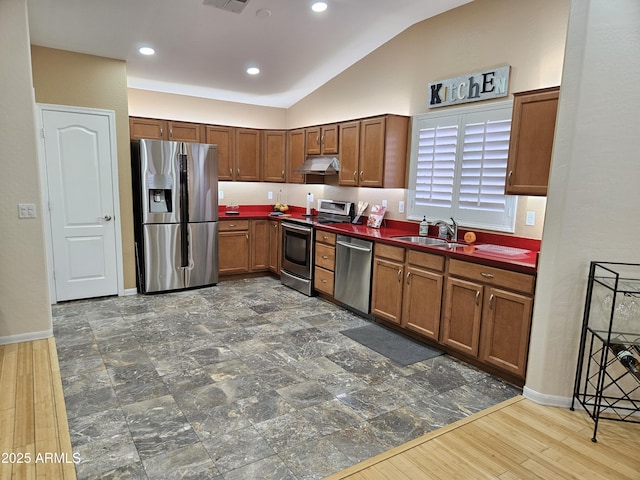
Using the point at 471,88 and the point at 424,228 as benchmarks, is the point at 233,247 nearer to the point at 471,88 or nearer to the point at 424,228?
the point at 424,228

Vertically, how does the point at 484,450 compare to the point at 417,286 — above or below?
below

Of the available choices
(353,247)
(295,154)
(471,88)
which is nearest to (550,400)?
(353,247)

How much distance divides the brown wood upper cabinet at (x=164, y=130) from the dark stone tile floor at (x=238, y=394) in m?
2.29

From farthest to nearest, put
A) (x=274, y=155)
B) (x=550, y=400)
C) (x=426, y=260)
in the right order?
1. (x=274, y=155)
2. (x=426, y=260)
3. (x=550, y=400)

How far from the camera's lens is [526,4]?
→ 3275 millimetres

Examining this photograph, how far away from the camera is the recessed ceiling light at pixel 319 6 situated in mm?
3709

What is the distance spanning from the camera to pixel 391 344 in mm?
3637

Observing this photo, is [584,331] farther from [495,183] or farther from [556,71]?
[556,71]

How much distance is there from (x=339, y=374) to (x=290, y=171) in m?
3.80

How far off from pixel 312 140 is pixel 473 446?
4307 millimetres

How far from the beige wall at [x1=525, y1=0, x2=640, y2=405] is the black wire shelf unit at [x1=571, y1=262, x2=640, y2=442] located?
55 mm

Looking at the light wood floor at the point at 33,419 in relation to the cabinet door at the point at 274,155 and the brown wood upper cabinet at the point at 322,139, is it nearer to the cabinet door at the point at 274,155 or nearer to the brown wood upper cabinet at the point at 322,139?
the brown wood upper cabinet at the point at 322,139

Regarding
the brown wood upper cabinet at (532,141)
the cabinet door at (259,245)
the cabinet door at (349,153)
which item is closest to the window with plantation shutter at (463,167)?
the brown wood upper cabinet at (532,141)

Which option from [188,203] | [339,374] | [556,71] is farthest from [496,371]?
[188,203]
